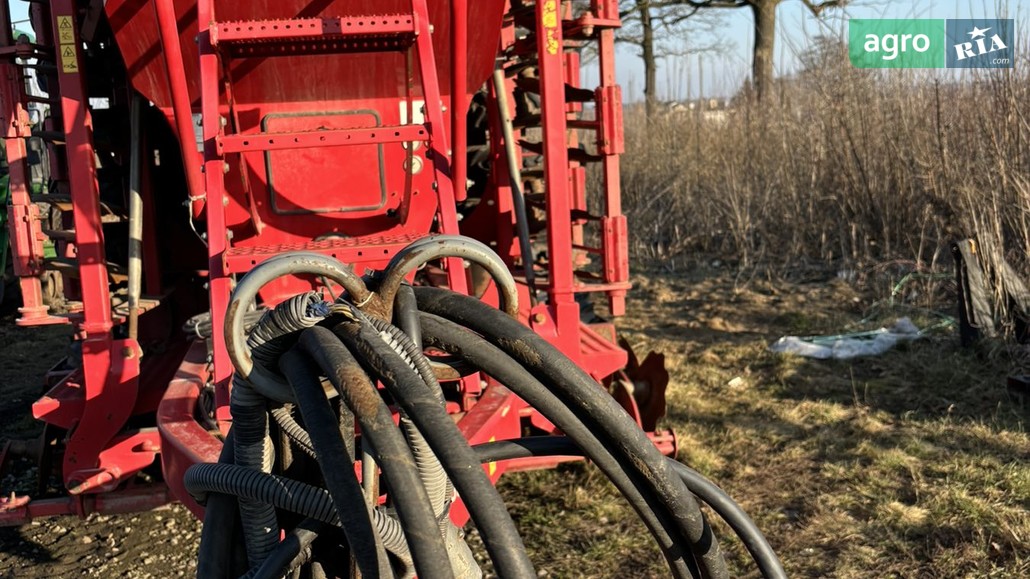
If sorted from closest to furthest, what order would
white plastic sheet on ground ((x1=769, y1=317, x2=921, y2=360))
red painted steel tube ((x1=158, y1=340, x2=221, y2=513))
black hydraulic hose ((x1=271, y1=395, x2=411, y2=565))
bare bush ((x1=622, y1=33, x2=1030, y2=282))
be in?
black hydraulic hose ((x1=271, y1=395, x2=411, y2=565)) → red painted steel tube ((x1=158, y1=340, x2=221, y2=513)) → white plastic sheet on ground ((x1=769, y1=317, x2=921, y2=360)) → bare bush ((x1=622, y1=33, x2=1030, y2=282))

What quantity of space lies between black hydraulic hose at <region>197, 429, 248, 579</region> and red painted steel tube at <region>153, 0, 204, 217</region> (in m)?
1.94

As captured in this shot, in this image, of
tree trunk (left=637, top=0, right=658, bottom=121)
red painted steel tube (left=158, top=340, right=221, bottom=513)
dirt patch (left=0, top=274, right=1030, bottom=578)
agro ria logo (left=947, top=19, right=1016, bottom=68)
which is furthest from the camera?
tree trunk (left=637, top=0, right=658, bottom=121)

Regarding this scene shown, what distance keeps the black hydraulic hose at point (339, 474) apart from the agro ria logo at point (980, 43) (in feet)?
19.4

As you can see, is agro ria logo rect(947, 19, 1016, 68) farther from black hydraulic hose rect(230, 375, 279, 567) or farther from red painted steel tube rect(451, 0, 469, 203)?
black hydraulic hose rect(230, 375, 279, 567)

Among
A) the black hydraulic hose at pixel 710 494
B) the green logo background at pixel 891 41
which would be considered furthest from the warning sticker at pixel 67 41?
the green logo background at pixel 891 41

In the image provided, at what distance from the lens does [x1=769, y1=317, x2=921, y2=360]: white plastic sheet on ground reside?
5.34 m

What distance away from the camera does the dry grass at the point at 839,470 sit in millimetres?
3020

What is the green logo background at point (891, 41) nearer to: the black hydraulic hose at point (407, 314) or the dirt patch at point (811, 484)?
the dirt patch at point (811, 484)

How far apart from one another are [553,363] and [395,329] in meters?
0.23

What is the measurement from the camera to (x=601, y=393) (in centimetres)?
125

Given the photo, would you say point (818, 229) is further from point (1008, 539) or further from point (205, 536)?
point (205, 536)

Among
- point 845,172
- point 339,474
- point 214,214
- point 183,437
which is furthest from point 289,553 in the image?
point 845,172

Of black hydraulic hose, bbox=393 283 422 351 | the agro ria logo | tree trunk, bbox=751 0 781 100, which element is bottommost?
black hydraulic hose, bbox=393 283 422 351

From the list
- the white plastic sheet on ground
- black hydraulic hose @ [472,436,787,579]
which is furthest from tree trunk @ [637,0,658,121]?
black hydraulic hose @ [472,436,787,579]
